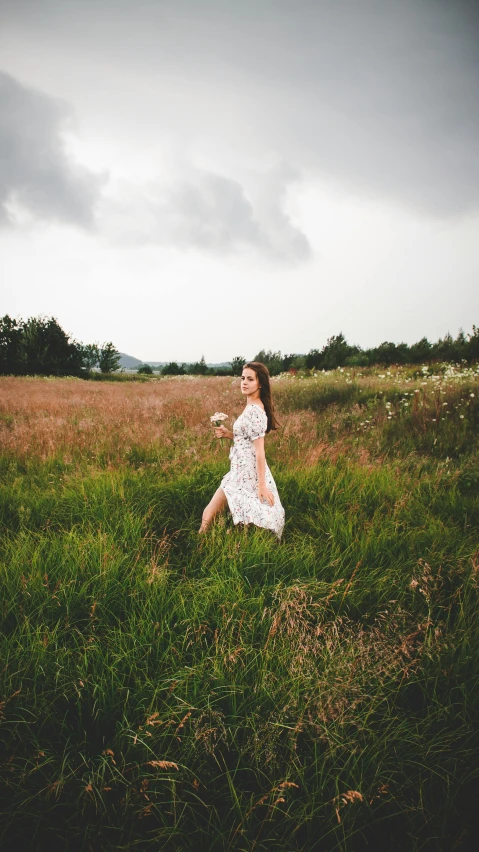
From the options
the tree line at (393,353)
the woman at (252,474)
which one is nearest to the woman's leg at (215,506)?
the woman at (252,474)

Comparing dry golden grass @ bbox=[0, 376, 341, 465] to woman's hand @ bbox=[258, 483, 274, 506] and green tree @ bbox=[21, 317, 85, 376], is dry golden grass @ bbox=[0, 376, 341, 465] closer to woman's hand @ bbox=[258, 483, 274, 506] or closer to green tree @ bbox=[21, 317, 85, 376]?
woman's hand @ bbox=[258, 483, 274, 506]

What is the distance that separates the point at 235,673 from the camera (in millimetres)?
1753

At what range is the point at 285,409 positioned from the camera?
29.4ft

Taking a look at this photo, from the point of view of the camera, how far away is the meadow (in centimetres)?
129

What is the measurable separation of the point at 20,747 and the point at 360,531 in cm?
283

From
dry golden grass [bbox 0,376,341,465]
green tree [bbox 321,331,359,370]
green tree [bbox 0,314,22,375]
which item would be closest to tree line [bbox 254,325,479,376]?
green tree [bbox 321,331,359,370]

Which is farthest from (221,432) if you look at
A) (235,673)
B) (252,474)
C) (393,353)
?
(393,353)

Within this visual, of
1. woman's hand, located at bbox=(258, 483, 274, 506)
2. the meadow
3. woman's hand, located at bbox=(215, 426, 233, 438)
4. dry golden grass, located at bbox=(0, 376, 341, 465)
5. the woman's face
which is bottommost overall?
the meadow

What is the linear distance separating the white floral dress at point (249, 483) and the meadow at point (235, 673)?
171 mm

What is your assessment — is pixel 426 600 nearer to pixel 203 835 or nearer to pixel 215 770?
pixel 215 770

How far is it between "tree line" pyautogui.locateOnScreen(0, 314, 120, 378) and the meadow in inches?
1865

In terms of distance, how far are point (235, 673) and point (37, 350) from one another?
51.7 metres

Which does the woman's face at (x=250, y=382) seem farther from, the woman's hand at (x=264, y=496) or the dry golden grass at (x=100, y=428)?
the dry golden grass at (x=100, y=428)

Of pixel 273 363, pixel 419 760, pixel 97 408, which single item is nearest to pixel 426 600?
pixel 419 760
